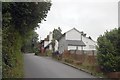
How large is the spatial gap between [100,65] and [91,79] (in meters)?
3.52

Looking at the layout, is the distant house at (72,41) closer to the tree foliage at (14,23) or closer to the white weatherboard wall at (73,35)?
the white weatherboard wall at (73,35)

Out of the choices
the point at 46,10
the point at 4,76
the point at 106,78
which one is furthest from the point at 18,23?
the point at 106,78

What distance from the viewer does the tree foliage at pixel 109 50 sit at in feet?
66.0

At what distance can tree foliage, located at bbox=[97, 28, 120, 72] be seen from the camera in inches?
792

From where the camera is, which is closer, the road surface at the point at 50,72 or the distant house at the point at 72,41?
the road surface at the point at 50,72

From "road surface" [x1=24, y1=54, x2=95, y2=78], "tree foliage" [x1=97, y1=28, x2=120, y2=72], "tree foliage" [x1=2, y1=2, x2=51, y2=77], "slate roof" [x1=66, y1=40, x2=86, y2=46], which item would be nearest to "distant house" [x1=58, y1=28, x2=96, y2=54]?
"slate roof" [x1=66, y1=40, x2=86, y2=46]

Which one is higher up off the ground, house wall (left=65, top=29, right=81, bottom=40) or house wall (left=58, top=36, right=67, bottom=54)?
house wall (left=65, top=29, right=81, bottom=40)

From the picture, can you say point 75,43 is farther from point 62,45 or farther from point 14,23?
point 14,23

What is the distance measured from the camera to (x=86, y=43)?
7381 centimetres

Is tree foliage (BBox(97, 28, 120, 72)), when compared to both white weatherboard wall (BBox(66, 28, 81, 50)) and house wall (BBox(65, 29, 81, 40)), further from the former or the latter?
white weatherboard wall (BBox(66, 28, 81, 50))

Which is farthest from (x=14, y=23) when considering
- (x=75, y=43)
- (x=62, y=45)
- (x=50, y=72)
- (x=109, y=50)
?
(x=62, y=45)

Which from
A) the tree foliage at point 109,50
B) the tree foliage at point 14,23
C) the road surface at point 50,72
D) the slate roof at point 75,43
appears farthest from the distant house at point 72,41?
the tree foliage at point 14,23

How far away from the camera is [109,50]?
69.3 ft

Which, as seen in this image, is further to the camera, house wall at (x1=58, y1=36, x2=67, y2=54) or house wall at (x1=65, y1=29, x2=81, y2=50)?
house wall at (x1=65, y1=29, x2=81, y2=50)
